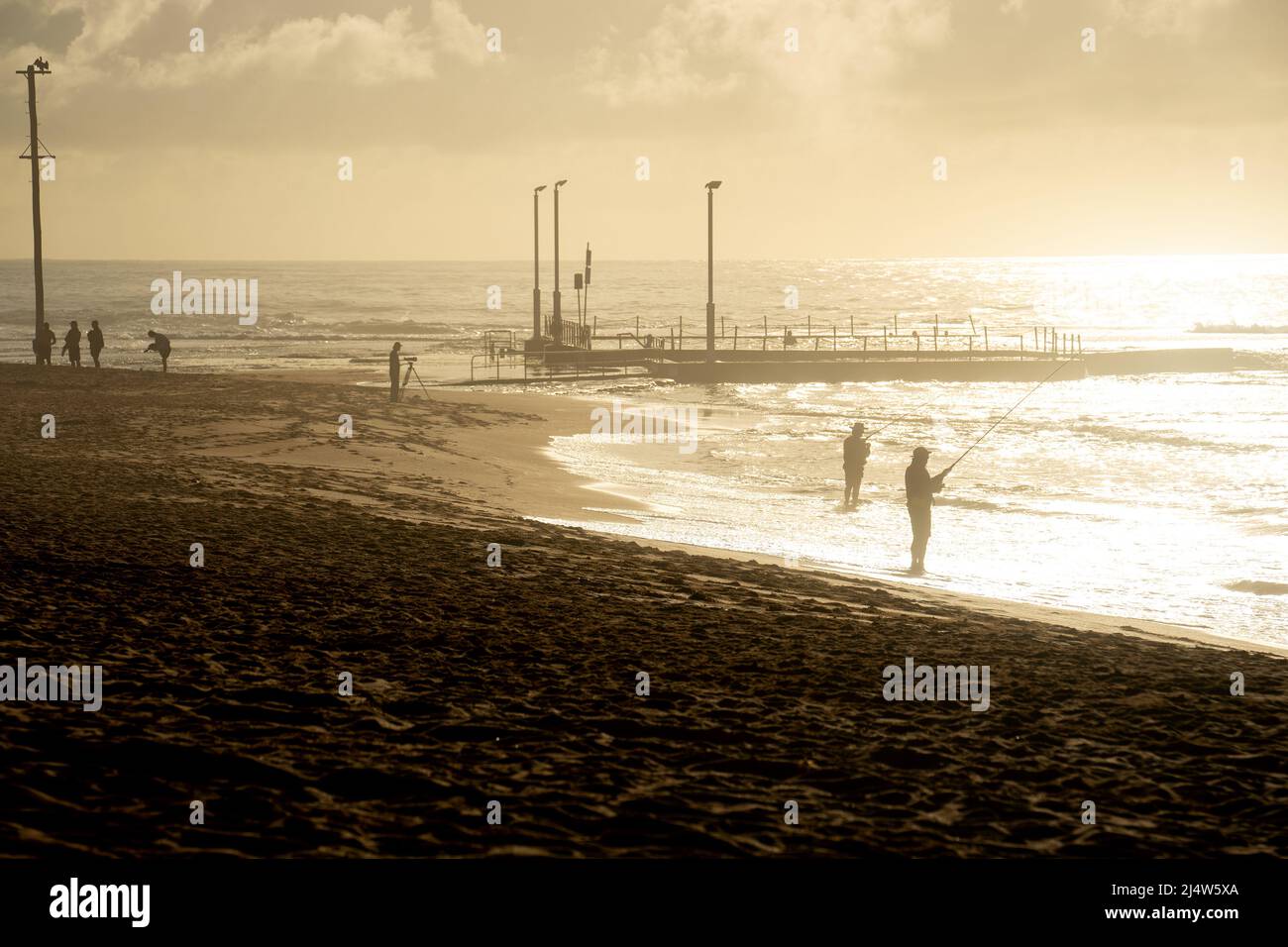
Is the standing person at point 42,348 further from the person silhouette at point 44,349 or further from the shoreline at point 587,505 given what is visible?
the shoreline at point 587,505

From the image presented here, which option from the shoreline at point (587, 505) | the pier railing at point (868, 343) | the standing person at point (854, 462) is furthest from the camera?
the pier railing at point (868, 343)

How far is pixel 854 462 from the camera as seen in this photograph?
18.9 metres

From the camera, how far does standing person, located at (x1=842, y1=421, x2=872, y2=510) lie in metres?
18.8

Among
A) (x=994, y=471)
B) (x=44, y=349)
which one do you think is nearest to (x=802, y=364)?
(x=994, y=471)

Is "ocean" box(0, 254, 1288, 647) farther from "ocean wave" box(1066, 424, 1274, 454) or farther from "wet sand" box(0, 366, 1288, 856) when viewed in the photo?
"wet sand" box(0, 366, 1288, 856)

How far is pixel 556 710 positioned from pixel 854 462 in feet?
42.0

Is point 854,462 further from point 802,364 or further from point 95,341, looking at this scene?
point 802,364

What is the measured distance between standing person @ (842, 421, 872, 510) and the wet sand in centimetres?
704

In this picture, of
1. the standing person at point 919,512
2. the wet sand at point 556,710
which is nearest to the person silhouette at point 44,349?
the wet sand at point 556,710

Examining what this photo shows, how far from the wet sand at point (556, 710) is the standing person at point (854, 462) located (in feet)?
23.1

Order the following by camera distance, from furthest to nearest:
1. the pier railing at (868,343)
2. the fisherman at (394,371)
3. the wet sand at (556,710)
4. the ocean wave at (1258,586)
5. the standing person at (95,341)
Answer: the pier railing at (868,343)
the standing person at (95,341)
the fisherman at (394,371)
the ocean wave at (1258,586)
the wet sand at (556,710)

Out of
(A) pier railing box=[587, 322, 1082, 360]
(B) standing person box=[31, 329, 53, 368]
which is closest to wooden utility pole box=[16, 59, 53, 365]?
(B) standing person box=[31, 329, 53, 368]

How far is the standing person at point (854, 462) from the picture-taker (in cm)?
1884
